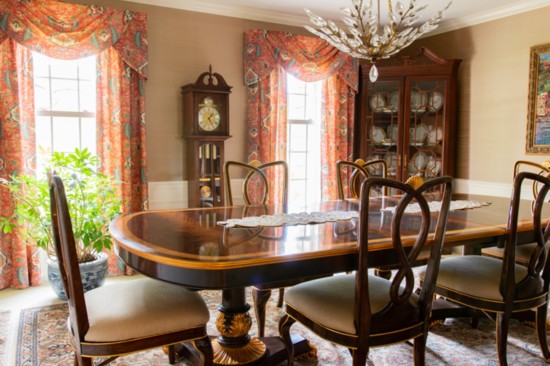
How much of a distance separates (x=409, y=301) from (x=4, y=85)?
128 inches

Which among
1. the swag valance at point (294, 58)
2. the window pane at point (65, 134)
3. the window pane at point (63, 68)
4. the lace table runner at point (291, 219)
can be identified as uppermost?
the swag valance at point (294, 58)

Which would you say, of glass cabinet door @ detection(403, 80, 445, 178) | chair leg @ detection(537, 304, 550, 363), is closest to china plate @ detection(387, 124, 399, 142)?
glass cabinet door @ detection(403, 80, 445, 178)

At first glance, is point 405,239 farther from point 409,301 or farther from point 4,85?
point 4,85

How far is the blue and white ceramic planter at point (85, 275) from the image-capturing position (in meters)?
3.34

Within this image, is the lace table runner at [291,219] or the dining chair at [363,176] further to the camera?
the dining chair at [363,176]

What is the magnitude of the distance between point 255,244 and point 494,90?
12.0ft

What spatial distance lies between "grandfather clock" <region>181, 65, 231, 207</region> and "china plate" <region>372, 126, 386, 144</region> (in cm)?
173

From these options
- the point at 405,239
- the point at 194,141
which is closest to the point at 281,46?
the point at 194,141

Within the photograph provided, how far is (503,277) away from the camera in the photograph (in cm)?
218

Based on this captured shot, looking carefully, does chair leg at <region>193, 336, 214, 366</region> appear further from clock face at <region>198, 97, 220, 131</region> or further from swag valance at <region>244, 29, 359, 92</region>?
swag valance at <region>244, 29, 359, 92</region>

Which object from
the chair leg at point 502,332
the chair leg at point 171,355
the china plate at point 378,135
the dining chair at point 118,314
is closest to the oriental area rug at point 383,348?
the chair leg at point 171,355

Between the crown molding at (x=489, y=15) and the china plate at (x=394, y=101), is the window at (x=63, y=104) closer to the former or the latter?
the china plate at (x=394, y=101)

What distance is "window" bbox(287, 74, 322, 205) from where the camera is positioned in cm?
495

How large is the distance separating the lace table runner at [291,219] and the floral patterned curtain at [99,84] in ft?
6.64
